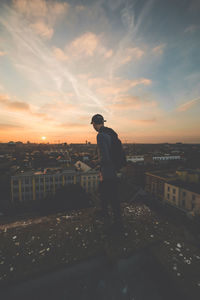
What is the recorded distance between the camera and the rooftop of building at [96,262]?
62.2 inches

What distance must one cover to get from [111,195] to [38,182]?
140 ft

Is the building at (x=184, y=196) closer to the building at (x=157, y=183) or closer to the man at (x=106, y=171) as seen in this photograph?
the building at (x=157, y=183)

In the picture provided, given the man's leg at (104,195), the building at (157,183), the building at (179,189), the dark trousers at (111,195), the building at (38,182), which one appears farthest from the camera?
the building at (157,183)

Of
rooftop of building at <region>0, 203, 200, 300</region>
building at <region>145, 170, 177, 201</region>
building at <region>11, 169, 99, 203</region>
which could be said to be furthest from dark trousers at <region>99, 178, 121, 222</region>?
building at <region>145, 170, 177, 201</region>

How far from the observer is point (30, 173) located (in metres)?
39.4

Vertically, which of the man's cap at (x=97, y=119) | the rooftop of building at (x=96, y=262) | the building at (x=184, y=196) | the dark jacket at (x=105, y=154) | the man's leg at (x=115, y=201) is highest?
the man's cap at (x=97, y=119)

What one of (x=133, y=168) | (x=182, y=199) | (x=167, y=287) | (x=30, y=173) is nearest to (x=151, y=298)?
(x=167, y=287)

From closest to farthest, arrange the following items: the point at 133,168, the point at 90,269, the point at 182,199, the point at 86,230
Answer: the point at 90,269 < the point at 86,230 < the point at 182,199 < the point at 133,168

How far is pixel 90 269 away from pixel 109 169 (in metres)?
1.67

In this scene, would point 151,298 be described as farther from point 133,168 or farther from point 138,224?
point 133,168

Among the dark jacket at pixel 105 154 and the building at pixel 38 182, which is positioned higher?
the dark jacket at pixel 105 154

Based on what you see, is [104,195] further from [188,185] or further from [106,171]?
[188,185]

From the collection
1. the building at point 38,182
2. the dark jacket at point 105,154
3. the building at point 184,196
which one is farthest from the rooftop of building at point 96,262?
the building at point 38,182

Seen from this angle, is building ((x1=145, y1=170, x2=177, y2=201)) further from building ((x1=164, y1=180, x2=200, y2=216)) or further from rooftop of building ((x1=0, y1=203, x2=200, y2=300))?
rooftop of building ((x1=0, y1=203, x2=200, y2=300))
